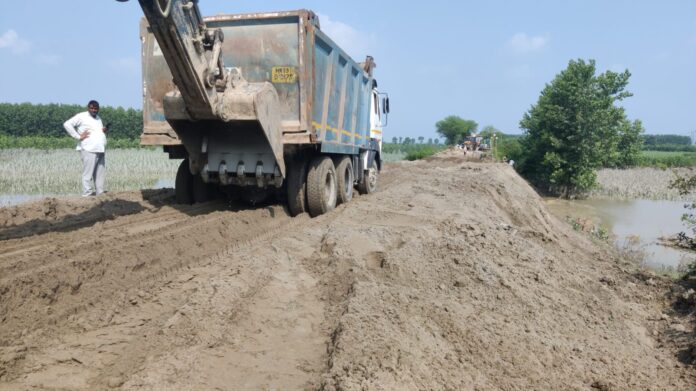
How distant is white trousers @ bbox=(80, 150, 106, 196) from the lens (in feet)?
29.0

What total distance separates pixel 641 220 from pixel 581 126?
717 cm

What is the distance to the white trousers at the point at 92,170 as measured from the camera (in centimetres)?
885

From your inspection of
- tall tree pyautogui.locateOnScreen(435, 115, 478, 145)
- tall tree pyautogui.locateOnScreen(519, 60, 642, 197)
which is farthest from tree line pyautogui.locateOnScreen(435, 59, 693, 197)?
tall tree pyautogui.locateOnScreen(435, 115, 478, 145)

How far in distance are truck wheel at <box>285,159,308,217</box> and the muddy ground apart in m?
0.91

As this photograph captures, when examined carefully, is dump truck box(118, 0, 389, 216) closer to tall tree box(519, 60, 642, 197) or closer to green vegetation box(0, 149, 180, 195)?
green vegetation box(0, 149, 180, 195)

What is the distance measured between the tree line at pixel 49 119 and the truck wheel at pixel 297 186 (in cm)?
5746

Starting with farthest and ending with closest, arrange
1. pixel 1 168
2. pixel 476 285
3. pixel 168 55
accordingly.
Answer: pixel 1 168, pixel 168 55, pixel 476 285

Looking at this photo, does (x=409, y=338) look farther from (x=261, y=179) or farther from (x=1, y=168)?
(x=1, y=168)

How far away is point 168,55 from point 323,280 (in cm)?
323

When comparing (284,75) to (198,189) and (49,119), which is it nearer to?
(198,189)

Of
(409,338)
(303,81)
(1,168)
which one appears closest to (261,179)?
(303,81)

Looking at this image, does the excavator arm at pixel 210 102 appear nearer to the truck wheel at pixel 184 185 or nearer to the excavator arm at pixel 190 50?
the excavator arm at pixel 190 50

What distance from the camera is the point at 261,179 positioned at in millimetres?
7262

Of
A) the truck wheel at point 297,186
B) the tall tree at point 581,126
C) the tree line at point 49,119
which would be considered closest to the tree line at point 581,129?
the tall tree at point 581,126
